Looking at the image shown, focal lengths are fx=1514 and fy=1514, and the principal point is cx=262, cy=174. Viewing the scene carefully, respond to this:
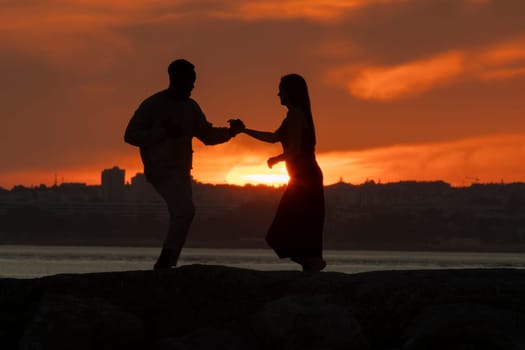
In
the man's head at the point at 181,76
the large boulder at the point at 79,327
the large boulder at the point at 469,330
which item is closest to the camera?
the large boulder at the point at 469,330

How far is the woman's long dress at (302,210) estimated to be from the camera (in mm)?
15625

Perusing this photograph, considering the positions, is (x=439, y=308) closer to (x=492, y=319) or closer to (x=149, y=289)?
(x=492, y=319)

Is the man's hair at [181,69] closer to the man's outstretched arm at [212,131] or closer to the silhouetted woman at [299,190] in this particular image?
the man's outstretched arm at [212,131]

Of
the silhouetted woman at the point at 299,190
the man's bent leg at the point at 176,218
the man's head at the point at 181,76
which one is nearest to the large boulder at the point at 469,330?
the silhouetted woman at the point at 299,190

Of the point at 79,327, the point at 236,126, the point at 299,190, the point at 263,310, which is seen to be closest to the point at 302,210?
the point at 299,190

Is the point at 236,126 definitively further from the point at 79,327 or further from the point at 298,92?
the point at 79,327

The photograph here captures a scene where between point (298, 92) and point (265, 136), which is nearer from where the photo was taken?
point (298, 92)

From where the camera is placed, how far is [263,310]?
13125 mm

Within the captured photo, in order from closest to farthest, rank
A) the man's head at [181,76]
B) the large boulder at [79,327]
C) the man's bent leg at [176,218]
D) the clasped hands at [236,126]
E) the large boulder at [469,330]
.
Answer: the large boulder at [469,330], the large boulder at [79,327], the man's bent leg at [176,218], the man's head at [181,76], the clasped hands at [236,126]

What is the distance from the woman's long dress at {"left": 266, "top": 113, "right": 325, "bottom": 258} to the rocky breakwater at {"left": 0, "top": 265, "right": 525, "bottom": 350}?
4.81 feet

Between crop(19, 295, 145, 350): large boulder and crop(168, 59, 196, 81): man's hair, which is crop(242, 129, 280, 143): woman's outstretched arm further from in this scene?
crop(19, 295, 145, 350): large boulder

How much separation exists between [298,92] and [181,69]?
1246 millimetres

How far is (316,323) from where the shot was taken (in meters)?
12.6

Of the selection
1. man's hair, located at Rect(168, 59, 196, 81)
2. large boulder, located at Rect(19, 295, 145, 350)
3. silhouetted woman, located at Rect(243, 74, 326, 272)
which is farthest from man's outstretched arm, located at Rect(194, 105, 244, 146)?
large boulder, located at Rect(19, 295, 145, 350)
